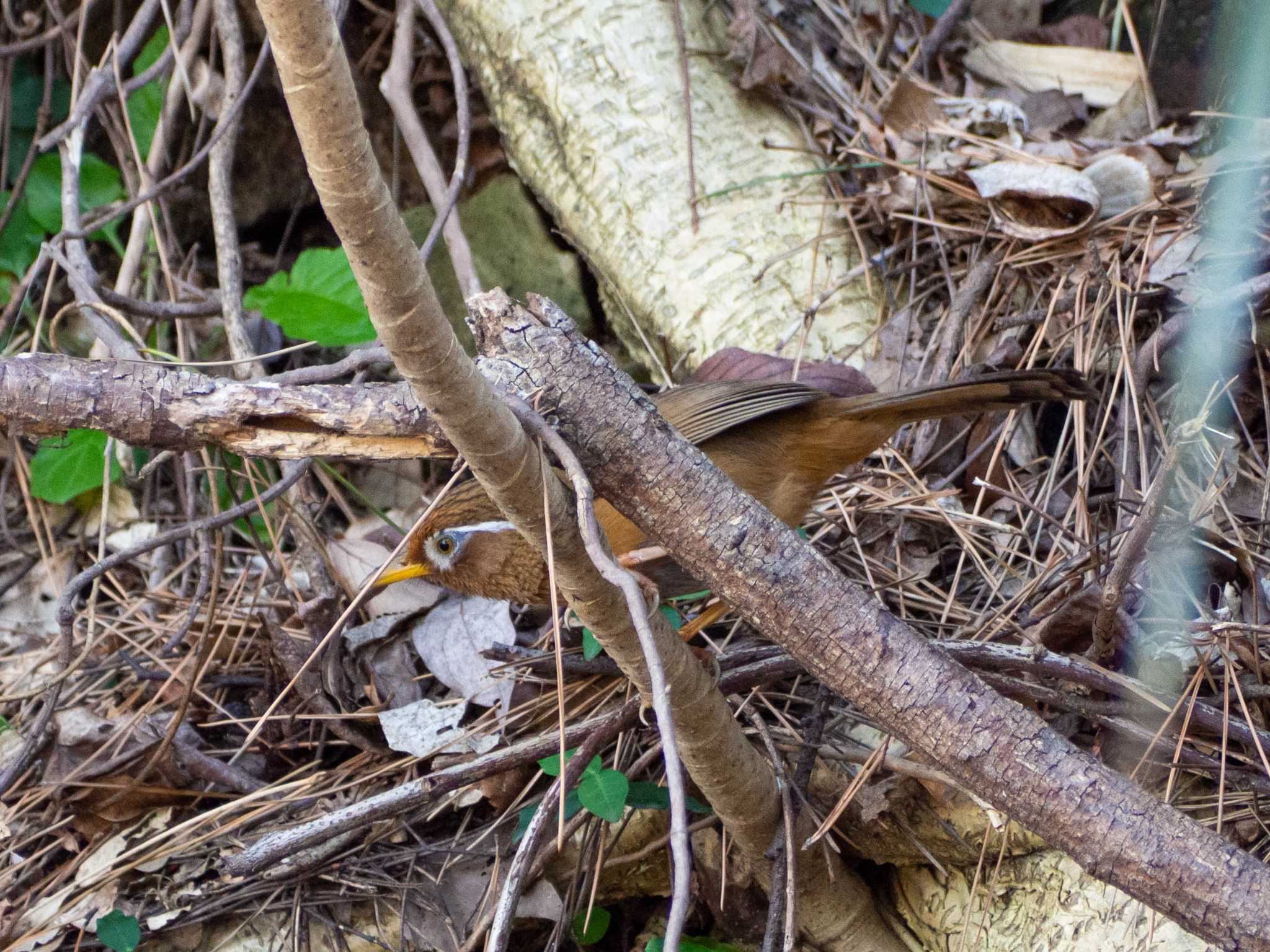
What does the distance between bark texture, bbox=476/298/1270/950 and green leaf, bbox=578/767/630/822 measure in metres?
0.66

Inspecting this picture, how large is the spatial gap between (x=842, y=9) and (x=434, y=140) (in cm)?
182

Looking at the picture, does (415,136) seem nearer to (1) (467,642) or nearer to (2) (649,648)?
(1) (467,642)

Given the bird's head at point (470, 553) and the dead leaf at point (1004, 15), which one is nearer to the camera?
the bird's head at point (470, 553)

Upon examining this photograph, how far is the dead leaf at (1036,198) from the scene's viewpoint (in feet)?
11.4

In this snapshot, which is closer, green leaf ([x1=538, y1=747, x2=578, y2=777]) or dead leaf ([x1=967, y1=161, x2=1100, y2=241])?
green leaf ([x1=538, y1=747, x2=578, y2=777])

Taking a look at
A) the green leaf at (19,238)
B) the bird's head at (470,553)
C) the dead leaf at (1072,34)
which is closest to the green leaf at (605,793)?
the bird's head at (470,553)

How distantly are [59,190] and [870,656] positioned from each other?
3.98 meters

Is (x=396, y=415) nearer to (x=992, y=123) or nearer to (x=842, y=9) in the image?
(x=992, y=123)

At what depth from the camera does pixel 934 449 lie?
3.51 m

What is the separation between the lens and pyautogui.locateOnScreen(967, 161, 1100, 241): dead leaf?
3.47m

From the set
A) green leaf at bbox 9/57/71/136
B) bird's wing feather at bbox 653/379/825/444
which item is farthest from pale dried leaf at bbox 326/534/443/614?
green leaf at bbox 9/57/71/136

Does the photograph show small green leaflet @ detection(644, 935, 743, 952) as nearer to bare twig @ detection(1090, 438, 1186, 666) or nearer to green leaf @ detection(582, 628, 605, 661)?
green leaf @ detection(582, 628, 605, 661)

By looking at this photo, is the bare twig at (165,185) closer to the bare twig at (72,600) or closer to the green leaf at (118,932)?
the bare twig at (72,600)

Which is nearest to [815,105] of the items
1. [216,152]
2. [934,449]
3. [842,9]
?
[842,9]
